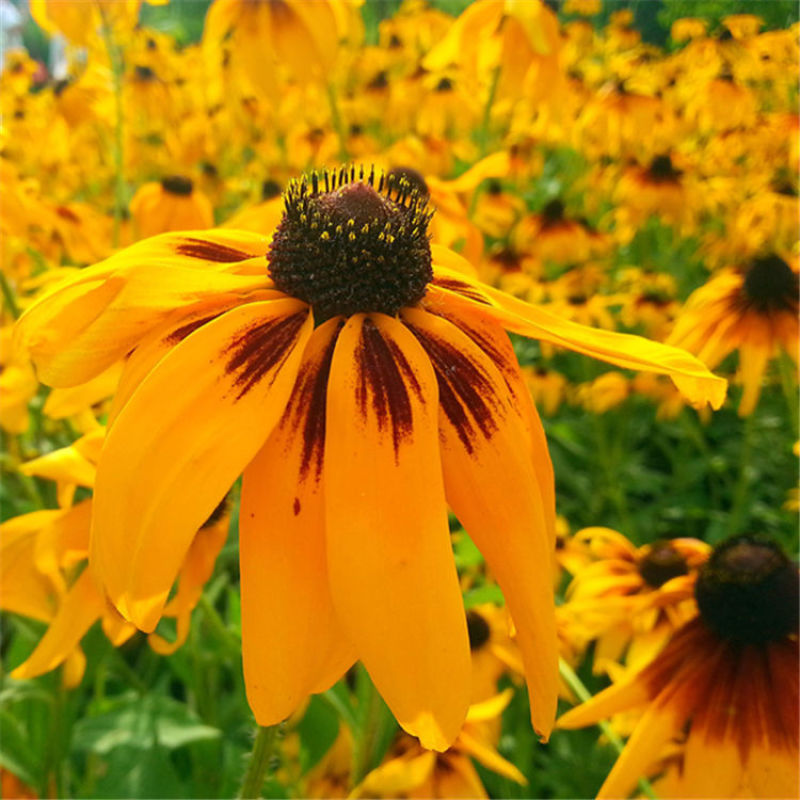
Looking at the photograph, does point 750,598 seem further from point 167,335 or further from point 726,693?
point 167,335

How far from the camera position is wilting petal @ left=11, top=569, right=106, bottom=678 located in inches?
33.6

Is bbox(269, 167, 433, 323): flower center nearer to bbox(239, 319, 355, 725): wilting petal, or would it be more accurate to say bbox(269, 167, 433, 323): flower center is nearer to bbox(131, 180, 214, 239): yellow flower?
bbox(239, 319, 355, 725): wilting petal

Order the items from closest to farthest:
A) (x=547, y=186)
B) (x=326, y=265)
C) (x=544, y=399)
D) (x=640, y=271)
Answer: (x=326, y=265) → (x=544, y=399) → (x=640, y=271) → (x=547, y=186)

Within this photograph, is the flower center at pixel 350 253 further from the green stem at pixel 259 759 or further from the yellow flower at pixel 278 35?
the yellow flower at pixel 278 35

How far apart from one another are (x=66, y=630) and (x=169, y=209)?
1.24 m

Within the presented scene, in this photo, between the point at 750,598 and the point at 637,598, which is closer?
the point at 750,598

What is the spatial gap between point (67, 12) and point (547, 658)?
5.64 feet

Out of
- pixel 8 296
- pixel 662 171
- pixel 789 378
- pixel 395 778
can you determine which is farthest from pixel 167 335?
pixel 662 171

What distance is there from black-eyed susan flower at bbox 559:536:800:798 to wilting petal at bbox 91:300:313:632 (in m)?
0.45

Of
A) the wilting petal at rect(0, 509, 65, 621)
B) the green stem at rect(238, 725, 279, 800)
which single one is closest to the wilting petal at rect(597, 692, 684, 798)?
the green stem at rect(238, 725, 279, 800)

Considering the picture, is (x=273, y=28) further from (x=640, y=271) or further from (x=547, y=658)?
(x=640, y=271)

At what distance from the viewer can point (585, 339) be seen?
2.31 feet

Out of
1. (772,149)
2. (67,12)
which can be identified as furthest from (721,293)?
(772,149)

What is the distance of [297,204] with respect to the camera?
0.73 metres
